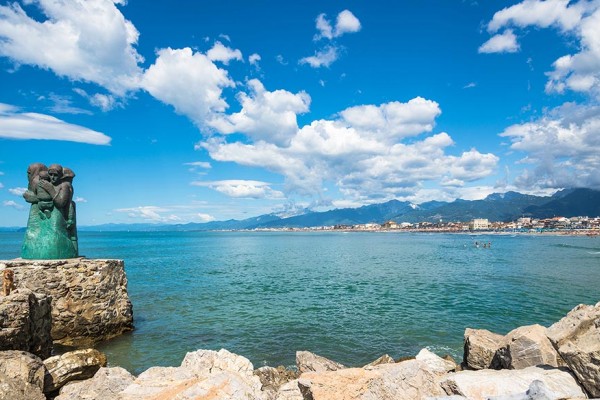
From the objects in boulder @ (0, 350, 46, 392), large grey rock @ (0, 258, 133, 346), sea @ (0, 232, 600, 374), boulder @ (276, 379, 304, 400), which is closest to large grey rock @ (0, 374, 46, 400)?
boulder @ (0, 350, 46, 392)

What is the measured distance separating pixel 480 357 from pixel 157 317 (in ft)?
60.2

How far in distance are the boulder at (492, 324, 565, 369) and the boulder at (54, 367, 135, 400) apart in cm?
975

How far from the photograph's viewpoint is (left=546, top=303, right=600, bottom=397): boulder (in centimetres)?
684

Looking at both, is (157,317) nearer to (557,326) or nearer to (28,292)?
(28,292)

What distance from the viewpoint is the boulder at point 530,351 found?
29.2 feet

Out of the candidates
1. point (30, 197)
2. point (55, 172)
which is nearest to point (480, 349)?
point (55, 172)

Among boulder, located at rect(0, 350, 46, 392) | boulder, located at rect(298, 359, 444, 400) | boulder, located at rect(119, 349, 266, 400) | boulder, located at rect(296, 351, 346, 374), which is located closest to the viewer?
boulder, located at rect(119, 349, 266, 400)

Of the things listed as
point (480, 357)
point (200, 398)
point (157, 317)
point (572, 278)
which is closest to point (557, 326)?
point (480, 357)

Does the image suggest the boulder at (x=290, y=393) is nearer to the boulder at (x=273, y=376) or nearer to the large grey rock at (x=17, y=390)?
the boulder at (x=273, y=376)

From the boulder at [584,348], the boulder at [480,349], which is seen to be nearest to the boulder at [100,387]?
the boulder at [584,348]

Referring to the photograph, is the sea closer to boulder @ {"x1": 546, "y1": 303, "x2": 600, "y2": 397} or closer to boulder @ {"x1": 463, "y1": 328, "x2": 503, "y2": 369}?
boulder @ {"x1": 463, "y1": 328, "x2": 503, "y2": 369}

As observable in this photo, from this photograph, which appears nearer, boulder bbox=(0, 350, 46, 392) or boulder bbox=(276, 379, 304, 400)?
boulder bbox=(276, 379, 304, 400)

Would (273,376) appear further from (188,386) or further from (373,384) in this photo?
(188,386)

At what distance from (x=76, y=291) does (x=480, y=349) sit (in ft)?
54.7
